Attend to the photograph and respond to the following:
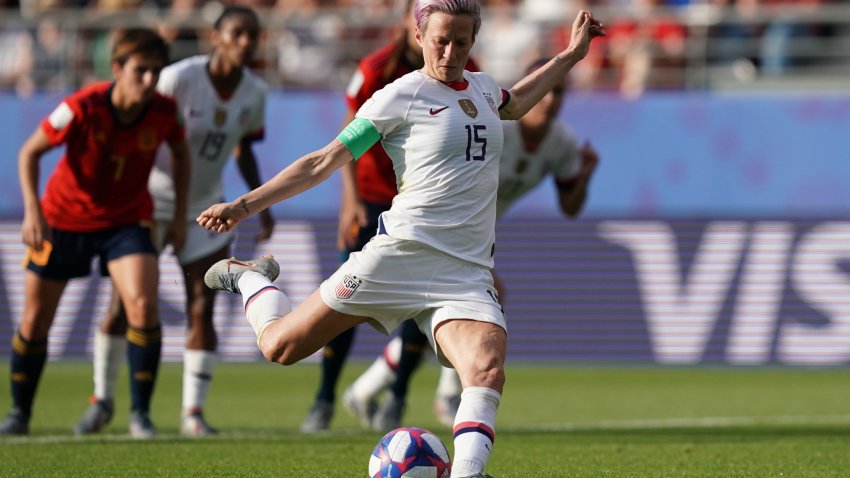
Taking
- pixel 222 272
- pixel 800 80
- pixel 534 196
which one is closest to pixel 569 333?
pixel 534 196

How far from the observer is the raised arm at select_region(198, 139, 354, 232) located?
5223mm

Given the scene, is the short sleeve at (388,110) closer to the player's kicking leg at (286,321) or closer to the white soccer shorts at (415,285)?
the white soccer shorts at (415,285)

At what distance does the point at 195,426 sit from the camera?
844cm

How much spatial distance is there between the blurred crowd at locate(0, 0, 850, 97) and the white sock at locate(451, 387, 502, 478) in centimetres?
1008

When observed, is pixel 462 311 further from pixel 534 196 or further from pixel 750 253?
pixel 534 196

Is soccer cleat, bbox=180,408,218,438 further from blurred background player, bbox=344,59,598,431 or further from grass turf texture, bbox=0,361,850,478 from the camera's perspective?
blurred background player, bbox=344,59,598,431

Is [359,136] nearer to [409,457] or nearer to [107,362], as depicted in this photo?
[409,457]

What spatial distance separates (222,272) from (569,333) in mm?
7963

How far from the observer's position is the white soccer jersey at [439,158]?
549 centimetres

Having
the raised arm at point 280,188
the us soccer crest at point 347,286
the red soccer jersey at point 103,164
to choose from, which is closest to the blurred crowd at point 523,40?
the red soccer jersey at point 103,164

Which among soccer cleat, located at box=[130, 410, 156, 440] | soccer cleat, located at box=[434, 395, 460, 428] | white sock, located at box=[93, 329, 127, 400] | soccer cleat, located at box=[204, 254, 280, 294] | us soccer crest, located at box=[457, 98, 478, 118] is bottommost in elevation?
soccer cleat, located at box=[434, 395, 460, 428]

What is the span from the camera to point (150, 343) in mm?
8078

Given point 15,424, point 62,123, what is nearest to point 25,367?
point 15,424

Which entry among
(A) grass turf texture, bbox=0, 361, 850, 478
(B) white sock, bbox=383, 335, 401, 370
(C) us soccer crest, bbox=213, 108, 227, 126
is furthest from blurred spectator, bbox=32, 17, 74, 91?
(B) white sock, bbox=383, 335, 401, 370
